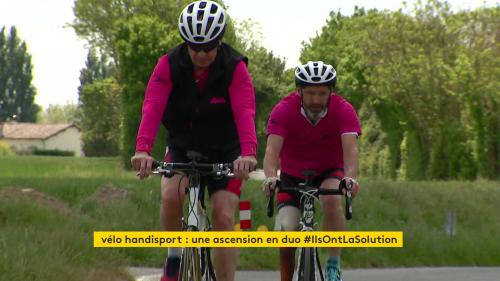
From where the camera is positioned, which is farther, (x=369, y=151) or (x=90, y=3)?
(x=90, y=3)

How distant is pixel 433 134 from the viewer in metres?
49.1

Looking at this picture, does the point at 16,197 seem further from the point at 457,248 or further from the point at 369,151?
the point at 369,151

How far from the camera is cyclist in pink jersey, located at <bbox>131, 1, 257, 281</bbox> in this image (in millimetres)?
6465

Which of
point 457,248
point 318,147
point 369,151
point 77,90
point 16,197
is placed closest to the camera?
point 318,147

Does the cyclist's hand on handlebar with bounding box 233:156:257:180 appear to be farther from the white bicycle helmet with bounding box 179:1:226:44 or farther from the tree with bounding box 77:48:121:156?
the tree with bounding box 77:48:121:156

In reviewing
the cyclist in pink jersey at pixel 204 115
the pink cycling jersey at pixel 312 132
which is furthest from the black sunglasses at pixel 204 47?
the pink cycling jersey at pixel 312 132

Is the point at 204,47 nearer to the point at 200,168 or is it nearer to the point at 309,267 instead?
the point at 200,168

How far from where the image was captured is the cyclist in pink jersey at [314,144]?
25.0 feet

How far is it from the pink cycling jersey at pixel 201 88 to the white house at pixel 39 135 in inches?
6239

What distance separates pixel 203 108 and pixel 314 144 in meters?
1.53

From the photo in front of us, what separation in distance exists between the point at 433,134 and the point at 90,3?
33386mm

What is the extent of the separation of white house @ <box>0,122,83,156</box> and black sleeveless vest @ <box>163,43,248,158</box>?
158 m

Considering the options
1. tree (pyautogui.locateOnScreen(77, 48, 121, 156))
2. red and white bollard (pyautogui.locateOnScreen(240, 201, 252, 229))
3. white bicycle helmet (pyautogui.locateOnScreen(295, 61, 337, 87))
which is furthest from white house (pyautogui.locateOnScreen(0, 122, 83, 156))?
white bicycle helmet (pyautogui.locateOnScreen(295, 61, 337, 87))

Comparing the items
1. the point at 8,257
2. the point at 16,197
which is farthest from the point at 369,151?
the point at 8,257
